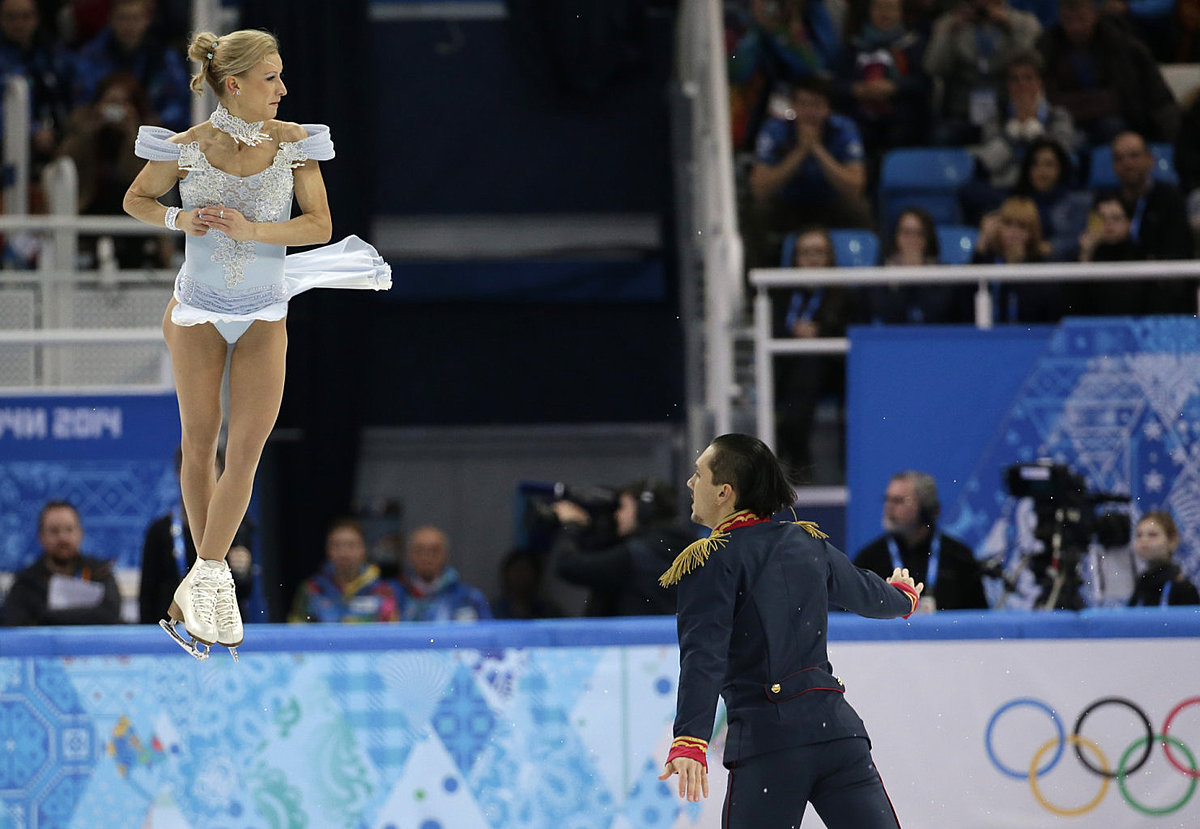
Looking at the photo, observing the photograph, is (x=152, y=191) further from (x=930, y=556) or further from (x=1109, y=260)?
(x=1109, y=260)

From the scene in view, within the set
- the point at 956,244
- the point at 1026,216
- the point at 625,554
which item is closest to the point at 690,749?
the point at 625,554

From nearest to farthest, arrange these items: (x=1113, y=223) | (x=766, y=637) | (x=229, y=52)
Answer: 1. (x=229, y=52)
2. (x=766, y=637)
3. (x=1113, y=223)

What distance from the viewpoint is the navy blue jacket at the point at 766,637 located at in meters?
3.79

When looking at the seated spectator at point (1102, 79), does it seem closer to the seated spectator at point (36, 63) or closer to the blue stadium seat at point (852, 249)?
the blue stadium seat at point (852, 249)

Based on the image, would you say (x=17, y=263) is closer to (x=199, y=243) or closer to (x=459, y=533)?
(x=459, y=533)

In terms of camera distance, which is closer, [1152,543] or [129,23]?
[1152,543]

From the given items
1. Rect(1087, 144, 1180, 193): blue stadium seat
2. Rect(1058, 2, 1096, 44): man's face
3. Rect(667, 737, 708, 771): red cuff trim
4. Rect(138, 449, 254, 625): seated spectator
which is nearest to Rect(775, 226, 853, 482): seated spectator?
Rect(1087, 144, 1180, 193): blue stadium seat

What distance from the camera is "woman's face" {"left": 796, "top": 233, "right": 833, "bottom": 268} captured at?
25.3ft

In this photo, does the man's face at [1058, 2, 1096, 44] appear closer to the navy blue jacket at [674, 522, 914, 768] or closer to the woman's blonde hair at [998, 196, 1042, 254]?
the woman's blonde hair at [998, 196, 1042, 254]

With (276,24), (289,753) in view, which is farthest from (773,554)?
(276,24)

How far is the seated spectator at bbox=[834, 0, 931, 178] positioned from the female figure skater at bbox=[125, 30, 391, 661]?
247 inches

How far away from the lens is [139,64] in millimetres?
9562

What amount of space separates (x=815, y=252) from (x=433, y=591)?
2.37m

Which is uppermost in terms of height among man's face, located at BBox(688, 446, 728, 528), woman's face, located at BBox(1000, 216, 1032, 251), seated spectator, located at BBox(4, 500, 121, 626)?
woman's face, located at BBox(1000, 216, 1032, 251)
